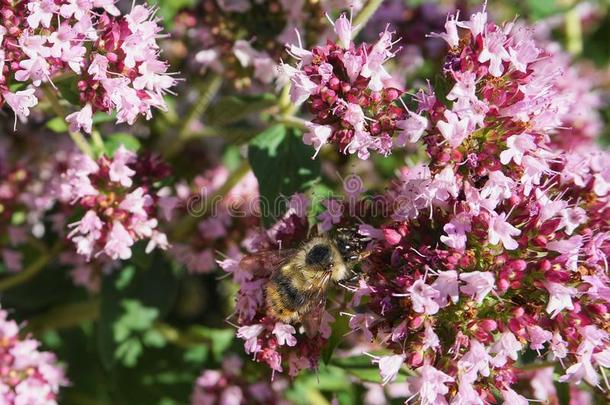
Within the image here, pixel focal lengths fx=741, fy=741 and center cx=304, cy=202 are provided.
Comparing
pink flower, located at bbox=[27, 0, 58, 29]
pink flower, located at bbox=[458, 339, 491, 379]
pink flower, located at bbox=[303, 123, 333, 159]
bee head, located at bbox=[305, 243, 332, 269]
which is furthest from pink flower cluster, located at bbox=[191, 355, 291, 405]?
pink flower, located at bbox=[27, 0, 58, 29]

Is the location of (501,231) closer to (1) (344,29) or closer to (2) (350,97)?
(2) (350,97)

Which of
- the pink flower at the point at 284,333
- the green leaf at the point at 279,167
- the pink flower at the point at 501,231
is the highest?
the pink flower at the point at 501,231

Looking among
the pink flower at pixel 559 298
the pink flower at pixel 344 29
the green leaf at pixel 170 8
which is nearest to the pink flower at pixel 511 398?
the pink flower at pixel 559 298

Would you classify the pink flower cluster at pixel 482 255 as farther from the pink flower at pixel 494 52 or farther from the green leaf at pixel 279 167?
the green leaf at pixel 279 167

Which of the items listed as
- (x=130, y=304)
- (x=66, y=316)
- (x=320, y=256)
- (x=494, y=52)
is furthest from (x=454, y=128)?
(x=66, y=316)

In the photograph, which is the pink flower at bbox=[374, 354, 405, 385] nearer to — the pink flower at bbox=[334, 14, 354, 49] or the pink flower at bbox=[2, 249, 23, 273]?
the pink flower at bbox=[334, 14, 354, 49]

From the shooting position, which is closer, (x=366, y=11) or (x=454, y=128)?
(x=454, y=128)

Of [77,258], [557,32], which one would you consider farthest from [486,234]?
[557,32]
